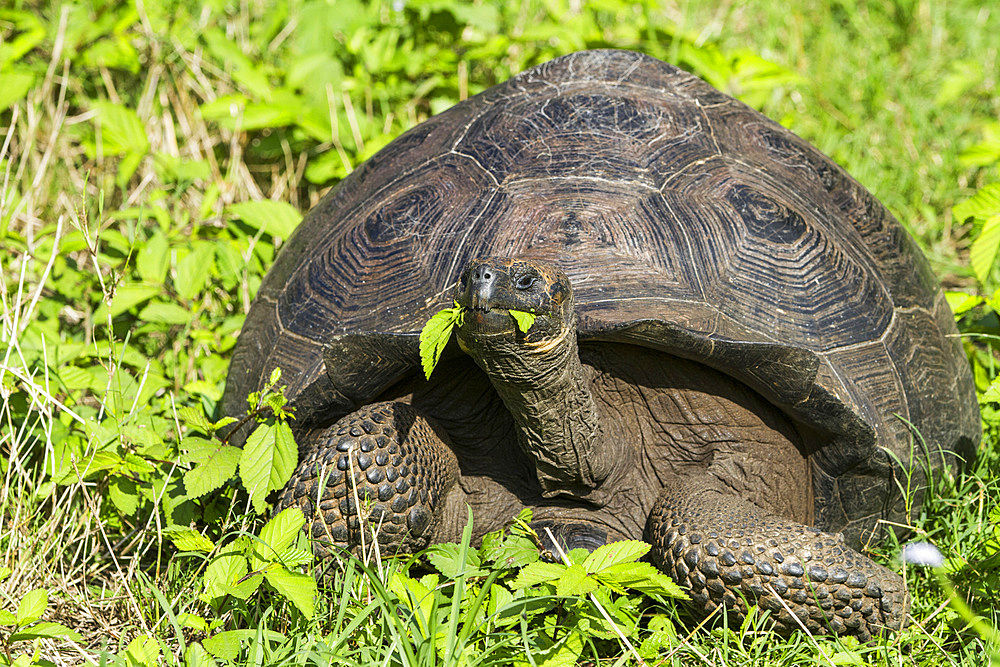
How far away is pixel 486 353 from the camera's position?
2.24 metres

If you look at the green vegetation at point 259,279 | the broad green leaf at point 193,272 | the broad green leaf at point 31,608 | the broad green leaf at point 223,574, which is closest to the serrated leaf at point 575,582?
the green vegetation at point 259,279

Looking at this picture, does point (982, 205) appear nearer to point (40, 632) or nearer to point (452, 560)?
point (452, 560)

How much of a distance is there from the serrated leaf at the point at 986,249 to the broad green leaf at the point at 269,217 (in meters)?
2.68

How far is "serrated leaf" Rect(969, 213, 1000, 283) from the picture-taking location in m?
3.31

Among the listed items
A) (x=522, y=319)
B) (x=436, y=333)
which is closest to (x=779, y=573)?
(x=522, y=319)

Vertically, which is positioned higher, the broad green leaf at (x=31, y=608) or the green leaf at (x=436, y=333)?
the green leaf at (x=436, y=333)

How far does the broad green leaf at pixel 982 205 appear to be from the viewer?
3533 mm

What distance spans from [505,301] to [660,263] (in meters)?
0.70


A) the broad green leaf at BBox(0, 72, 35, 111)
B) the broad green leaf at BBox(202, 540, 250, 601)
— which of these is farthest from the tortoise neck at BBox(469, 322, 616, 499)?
the broad green leaf at BBox(0, 72, 35, 111)

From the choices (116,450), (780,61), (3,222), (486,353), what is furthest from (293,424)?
(780,61)

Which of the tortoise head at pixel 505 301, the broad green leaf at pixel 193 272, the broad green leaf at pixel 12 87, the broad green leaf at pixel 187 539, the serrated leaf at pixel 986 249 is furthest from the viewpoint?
the broad green leaf at pixel 12 87

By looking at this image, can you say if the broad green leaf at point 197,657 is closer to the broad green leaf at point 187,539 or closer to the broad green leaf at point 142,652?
the broad green leaf at point 142,652

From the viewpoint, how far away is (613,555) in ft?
8.18

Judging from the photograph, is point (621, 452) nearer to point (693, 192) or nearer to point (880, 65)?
point (693, 192)
